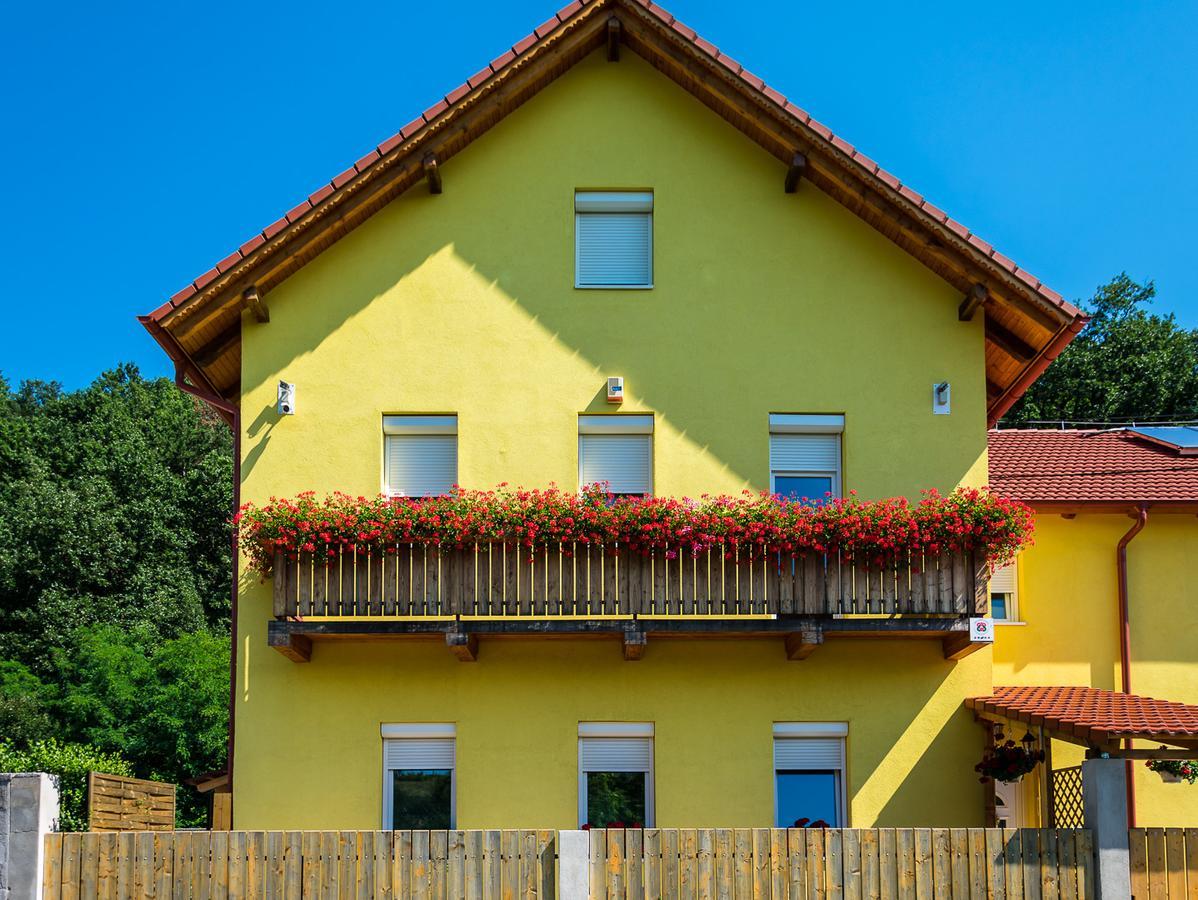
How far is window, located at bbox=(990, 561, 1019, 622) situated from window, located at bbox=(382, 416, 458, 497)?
277 inches

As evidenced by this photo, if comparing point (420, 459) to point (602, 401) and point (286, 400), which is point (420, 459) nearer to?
point (286, 400)

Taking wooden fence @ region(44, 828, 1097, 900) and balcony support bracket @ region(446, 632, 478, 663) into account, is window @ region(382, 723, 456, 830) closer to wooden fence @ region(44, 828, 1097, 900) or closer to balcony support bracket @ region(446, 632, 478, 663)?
balcony support bracket @ region(446, 632, 478, 663)

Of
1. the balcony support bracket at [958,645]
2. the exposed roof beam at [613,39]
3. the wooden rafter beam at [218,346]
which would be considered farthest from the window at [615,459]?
the exposed roof beam at [613,39]

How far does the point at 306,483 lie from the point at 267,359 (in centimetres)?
155

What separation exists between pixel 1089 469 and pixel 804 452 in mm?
4544

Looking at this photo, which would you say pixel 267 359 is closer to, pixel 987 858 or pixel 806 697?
pixel 806 697

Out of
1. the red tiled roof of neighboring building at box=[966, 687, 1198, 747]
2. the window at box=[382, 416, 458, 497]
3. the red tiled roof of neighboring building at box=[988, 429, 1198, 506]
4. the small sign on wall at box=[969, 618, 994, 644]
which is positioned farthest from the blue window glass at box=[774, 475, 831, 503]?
the window at box=[382, 416, 458, 497]

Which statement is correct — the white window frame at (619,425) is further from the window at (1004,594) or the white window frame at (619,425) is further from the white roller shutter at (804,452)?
the window at (1004,594)

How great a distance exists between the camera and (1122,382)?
36.6 m

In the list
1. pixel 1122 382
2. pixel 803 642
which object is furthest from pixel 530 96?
pixel 1122 382

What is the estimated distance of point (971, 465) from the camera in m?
16.6

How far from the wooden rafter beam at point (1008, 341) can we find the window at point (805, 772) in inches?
197

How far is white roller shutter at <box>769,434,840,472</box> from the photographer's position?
657 inches

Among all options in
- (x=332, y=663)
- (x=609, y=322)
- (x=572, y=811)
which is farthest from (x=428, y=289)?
(x=572, y=811)
